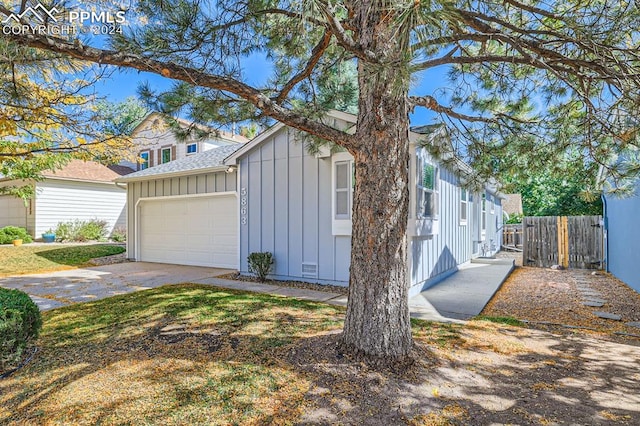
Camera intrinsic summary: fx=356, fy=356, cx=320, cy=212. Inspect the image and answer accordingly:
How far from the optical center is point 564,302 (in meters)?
6.63

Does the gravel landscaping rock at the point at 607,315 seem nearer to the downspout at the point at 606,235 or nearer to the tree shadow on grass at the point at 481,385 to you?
the tree shadow on grass at the point at 481,385

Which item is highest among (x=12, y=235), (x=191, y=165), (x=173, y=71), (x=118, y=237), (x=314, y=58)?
(x=314, y=58)

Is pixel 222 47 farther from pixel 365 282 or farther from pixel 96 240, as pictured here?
pixel 96 240

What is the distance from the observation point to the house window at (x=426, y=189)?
718 cm

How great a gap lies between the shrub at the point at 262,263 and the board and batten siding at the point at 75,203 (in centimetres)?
1312

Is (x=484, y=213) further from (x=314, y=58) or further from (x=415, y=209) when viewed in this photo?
(x=314, y=58)

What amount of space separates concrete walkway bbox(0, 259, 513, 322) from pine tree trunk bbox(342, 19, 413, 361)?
7.25 ft

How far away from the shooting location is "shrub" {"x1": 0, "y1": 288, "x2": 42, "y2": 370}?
3.34 meters

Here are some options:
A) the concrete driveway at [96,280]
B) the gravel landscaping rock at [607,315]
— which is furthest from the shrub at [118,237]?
the gravel landscaping rock at [607,315]

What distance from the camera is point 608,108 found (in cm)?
423

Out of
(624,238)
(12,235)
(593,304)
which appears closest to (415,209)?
(593,304)

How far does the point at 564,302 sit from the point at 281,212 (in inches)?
234

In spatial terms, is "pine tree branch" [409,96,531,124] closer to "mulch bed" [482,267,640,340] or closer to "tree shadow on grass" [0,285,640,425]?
"tree shadow on grass" [0,285,640,425]

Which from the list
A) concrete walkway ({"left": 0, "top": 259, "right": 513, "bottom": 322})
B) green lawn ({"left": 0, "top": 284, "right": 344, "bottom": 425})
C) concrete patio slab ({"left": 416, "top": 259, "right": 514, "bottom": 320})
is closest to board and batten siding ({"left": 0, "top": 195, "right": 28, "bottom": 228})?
concrete walkway ({"left": 0, "top": 259, "right": 513, "bottom": 322})
